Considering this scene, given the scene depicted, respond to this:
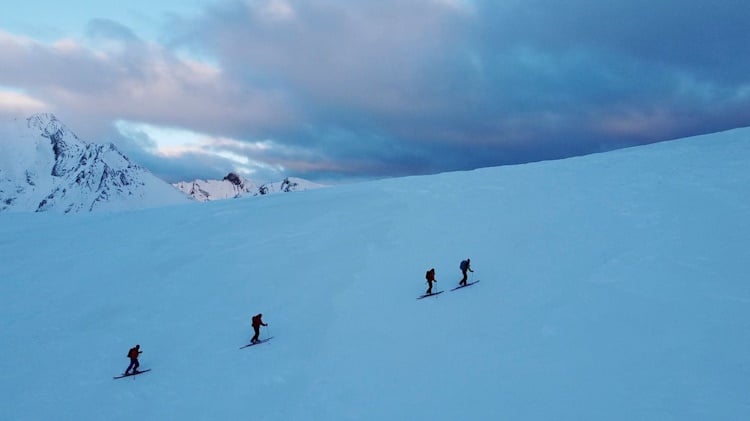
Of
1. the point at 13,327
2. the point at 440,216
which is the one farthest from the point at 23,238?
the point at 440,216

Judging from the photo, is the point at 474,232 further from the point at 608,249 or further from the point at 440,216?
the point at 608,249

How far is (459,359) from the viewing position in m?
12.3

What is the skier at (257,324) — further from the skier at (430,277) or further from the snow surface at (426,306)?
the skier at (430,277)

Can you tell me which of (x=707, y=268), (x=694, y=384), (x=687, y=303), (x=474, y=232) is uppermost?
(x=474, y=232)

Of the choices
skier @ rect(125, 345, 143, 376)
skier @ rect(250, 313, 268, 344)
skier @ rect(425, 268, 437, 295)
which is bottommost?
skier @ rect(125, 345, 143, 376)

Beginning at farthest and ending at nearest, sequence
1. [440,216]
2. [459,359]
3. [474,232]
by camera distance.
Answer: [440,216] < [474,232] < [459,359]

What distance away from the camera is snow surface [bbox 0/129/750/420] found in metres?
10.9

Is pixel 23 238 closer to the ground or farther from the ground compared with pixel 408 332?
farther from the ground

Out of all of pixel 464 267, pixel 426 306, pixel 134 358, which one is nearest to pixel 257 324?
pixel 134 358

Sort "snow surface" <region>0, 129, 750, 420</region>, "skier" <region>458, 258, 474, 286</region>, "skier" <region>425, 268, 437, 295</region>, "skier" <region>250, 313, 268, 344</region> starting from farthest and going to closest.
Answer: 1. "skier" <region>458, 258, 474, 286</region>
2. "skier" <region>425, 268, 437, 295</region>
3. "skier" <region>250, 313, 268, 344</region>
4. "snow surface" <region>0, 129, 750, 420</region>

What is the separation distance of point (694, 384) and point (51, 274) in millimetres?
27103

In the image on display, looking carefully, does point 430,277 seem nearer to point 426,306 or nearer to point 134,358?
point 426,306

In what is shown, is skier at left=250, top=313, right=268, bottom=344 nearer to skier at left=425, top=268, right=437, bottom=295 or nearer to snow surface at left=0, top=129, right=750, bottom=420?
snow surface at left=0, top=129, right=750, bottom=420

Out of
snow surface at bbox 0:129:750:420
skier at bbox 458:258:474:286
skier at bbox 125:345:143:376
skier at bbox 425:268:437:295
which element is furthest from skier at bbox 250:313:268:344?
skier at bbox 458:258:474:286
